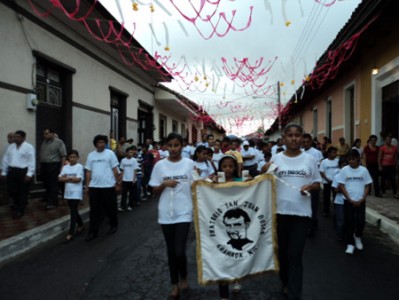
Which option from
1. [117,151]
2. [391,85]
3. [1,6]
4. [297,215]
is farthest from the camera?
[117,151]

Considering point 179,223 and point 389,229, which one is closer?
point 179,223

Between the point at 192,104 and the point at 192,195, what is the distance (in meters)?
25.0

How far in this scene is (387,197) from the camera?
414 inches

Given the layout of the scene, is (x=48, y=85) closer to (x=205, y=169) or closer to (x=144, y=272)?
(x=205, y=169)

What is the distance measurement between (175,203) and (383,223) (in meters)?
4.99

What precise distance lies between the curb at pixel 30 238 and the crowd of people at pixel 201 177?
1.30 ft

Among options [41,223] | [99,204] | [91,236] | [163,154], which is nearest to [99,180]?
[99,204]

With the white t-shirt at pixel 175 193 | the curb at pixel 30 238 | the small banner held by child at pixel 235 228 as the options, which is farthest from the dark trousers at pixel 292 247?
the curb at pixel 30 238

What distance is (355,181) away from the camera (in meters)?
5.76

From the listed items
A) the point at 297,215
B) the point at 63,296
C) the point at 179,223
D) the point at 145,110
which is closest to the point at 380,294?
the point at 297,215

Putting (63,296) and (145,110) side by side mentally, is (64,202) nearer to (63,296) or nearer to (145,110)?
(63,296)

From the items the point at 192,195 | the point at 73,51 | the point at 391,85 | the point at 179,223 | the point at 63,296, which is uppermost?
the point at 73,51

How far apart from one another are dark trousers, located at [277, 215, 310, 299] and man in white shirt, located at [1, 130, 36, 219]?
5717 millimetres

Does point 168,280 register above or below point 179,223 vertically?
below
